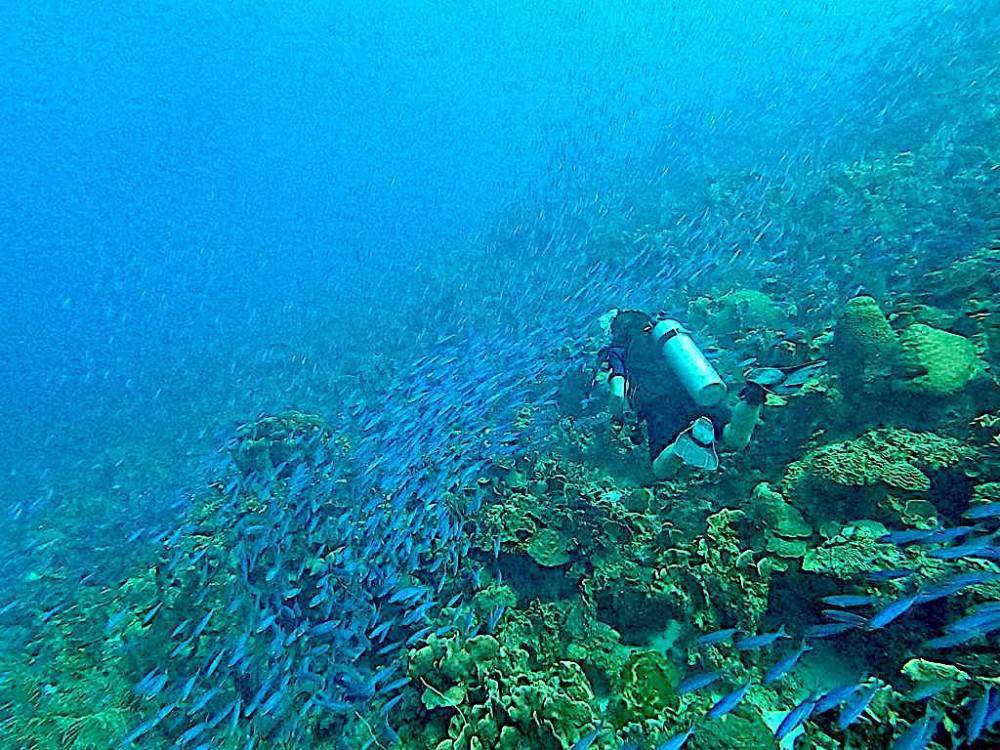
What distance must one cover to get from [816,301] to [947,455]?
5720 mm

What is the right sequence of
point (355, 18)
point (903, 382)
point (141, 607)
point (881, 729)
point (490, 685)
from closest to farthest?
point (881, 729)
point (490, 685)
point (903, 382)
point (141, 607)
point (355, 18)

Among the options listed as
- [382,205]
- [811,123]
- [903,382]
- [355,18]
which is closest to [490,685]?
[903,382]

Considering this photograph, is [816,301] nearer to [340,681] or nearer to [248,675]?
[340,681]

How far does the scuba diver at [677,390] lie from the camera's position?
16.3 ft

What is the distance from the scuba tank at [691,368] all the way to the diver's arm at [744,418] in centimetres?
22

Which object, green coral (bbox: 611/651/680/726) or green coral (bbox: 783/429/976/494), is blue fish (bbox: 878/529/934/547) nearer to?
green coral (bbox: 783/429/976/494)

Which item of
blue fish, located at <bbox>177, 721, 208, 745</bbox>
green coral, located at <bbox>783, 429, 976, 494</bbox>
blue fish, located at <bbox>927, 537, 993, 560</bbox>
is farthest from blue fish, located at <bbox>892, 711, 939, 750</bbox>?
blue fish, located at <bbox>177, 721, 208, 745</bbox>

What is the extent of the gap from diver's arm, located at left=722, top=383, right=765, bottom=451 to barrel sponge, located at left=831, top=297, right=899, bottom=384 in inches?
44.1

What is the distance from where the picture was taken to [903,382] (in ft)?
16.5

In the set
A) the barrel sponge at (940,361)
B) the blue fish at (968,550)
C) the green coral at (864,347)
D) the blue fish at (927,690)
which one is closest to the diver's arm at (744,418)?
the green coral at (864,347)

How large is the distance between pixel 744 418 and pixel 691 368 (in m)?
0.80

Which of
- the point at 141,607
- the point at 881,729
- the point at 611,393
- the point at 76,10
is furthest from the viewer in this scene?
the point at 76,10

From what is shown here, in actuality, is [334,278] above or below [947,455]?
above

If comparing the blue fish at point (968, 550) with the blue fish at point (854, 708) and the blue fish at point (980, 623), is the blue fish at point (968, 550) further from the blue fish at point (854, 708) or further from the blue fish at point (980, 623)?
the blue fish at point (854, 708)
